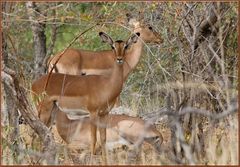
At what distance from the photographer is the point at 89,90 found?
848cm

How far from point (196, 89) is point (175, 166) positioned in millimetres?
1936

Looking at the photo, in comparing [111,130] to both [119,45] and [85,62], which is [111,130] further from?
[85,62]

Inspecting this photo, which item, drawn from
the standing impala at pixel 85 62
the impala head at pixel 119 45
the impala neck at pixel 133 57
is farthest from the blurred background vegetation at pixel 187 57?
the standing impala at pixel 85 62

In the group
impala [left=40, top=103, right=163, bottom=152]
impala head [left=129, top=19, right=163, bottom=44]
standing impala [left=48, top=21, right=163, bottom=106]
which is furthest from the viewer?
standing impala [left=48, top=21, right=163, bottom=106]

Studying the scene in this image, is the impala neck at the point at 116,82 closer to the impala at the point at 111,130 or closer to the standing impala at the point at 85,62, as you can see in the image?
the impala at the point at 111,130

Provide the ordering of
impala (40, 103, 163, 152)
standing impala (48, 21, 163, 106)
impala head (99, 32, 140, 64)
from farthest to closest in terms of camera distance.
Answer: standing impala (48, 21, 163, 106)
impala head (99, 32, 140, 64)
impala (40, 103, 163, 152)

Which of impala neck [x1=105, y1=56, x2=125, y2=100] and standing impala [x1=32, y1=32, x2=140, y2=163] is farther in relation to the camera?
impala neck [x1=105, y1=56, x2=125, y2=100]

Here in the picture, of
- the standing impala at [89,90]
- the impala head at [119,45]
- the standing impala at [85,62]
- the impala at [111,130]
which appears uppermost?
the standing impala at [85,62]

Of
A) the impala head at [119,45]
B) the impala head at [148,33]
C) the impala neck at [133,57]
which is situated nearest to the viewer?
the impala head at [119,45]

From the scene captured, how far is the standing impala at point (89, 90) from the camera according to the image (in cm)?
822

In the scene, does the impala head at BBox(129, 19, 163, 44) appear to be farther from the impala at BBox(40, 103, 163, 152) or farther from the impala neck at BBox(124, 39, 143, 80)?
the impala at BBox(40, 103, 163, 152)

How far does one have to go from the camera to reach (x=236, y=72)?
Answer: 7.15 metres

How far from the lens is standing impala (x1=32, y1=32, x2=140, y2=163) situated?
8.22 meters

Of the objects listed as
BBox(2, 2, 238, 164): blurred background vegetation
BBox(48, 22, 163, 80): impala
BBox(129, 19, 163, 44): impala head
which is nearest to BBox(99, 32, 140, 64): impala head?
BBox(2, 2, 238, 164): blurred background vegetation
